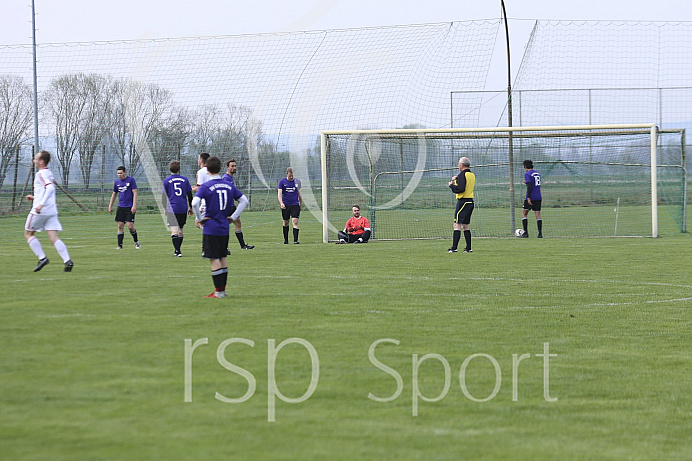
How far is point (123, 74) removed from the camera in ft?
80.3

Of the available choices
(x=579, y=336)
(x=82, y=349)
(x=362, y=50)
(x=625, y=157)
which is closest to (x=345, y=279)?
(x=579, y=336)

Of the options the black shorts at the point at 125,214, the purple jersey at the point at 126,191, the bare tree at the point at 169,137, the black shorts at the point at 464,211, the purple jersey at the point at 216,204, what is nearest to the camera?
the purple jersey at the point at 216,204

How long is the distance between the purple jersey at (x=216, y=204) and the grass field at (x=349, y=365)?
35.4 inches

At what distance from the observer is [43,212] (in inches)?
498

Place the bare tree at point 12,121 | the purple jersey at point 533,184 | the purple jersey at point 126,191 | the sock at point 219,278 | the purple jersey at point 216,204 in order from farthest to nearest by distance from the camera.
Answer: the bare tree at point 12,121 → the purple jersey at point 533,184 → the purple jersey at point 126,191 → the purple jersey at point 216,204 → the sock at point 219,278

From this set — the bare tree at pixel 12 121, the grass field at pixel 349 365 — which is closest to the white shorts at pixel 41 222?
the grass field at pixel 349 365

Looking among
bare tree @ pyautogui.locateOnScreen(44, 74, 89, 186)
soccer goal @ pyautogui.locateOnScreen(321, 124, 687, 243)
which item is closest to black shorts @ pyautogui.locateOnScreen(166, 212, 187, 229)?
soccer goal @ pyautogui.locateOnScreen(321, 124, 687, 243)

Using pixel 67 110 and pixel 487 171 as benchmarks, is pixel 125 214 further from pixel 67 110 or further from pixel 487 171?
pixel 487 171

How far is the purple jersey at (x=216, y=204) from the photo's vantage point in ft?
31.9

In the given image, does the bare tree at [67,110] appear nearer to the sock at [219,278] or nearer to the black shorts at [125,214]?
the black shorts at [125,214]

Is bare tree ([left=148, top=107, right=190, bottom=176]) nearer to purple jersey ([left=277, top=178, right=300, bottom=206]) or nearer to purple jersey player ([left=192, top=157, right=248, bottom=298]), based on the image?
purple jersey ([left=277, top=178, right=300, bottom=206])

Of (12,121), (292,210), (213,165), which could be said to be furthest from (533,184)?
(12,121)

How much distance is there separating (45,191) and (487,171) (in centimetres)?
1681

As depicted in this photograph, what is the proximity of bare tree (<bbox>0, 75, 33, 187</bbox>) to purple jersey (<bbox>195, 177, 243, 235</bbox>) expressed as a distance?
20.0 metres
